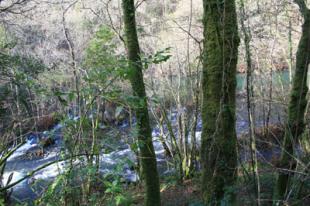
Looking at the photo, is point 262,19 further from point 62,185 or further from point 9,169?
point 9,169

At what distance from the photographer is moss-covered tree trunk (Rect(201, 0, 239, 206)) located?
9.17 ft

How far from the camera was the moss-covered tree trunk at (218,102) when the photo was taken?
2.79 meters

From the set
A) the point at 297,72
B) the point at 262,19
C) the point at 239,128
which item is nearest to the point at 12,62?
the point at 297,72

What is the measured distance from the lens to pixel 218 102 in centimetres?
293

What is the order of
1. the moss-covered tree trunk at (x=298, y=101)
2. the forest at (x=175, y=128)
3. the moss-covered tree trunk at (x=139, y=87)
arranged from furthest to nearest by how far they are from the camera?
the moss-covered tree trunk at (x=139, y=87)
the moss-covered tree trunk at (x=298, y=101)
the forest at (x=175, y=128)

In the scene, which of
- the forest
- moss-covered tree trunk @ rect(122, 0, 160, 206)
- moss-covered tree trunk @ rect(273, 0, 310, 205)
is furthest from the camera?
moss-covered tree trunk @ rect(122, 0, 160, 206)

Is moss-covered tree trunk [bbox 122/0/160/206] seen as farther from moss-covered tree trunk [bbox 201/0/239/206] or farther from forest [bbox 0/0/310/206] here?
moss-covered tree trunk [bbox 201/0/239/206]

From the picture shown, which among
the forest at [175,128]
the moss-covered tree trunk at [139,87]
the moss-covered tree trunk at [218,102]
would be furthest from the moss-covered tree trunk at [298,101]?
the moss-covered tree trunk at [139,87]

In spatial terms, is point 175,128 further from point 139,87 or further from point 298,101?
point 298,101

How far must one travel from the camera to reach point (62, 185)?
8.07 feet

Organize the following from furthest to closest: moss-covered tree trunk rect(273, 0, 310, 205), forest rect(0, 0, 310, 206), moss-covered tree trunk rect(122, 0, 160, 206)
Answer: moss-covered tree trunk rect(122, 0, 160, 206) → moss-covered tree trunk rect(273, 0, 310, 205) → forest rect(0, 0, 310, 206)

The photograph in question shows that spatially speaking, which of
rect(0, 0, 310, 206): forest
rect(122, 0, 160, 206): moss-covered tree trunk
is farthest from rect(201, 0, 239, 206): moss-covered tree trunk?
rect(122, 0, 160, 206): moss-covered tree trunk

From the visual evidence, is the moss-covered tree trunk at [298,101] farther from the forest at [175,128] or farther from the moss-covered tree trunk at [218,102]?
the moss-covered tree trunk at [218,102]

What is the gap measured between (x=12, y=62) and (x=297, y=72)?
4.40 m
